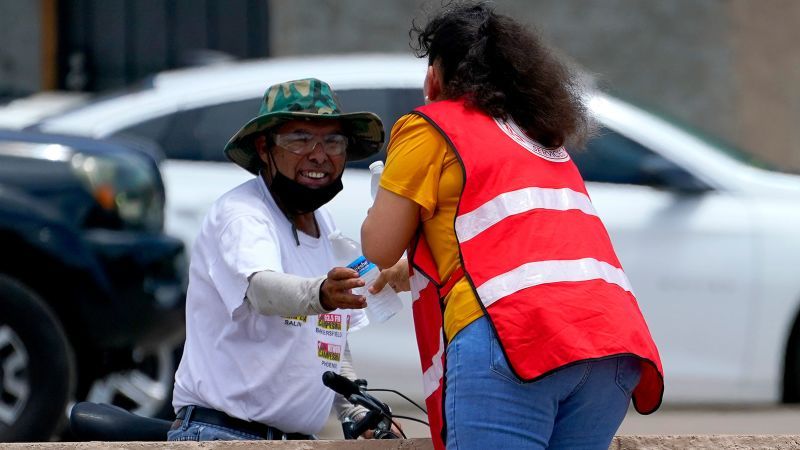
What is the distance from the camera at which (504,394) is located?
292 cm

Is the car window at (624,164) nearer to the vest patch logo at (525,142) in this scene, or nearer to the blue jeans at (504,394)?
the vest patch logo at (525,142)

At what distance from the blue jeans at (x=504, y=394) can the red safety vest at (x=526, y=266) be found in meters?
0.04

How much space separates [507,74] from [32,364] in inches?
135

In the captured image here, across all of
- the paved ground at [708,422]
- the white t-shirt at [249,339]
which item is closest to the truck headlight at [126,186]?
the paved ground at [708,422]

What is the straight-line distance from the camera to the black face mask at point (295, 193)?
3545 millimetres

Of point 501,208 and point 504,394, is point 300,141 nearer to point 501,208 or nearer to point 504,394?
point 501,208

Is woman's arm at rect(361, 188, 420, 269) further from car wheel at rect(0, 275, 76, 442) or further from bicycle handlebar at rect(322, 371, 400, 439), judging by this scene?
car wheel at rect(0, 275, 76, 442)

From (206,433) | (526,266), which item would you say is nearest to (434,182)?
(526,266)

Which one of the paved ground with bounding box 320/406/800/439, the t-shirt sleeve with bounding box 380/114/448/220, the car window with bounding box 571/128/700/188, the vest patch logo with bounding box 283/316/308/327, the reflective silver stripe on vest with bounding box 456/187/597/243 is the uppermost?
the t-shirt sleeve with bounding box 380/114/448/220

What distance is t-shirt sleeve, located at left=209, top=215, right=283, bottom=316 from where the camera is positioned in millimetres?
3305

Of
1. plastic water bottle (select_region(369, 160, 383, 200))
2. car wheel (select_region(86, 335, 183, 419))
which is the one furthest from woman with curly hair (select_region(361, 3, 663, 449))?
car wheel (select_region(86, 335, 183, 419))

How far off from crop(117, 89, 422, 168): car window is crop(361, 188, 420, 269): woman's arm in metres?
4.59

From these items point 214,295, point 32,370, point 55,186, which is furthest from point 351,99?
point 214,295

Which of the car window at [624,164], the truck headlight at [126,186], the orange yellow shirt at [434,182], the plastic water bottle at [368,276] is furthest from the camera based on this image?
the car window at [624,164]
